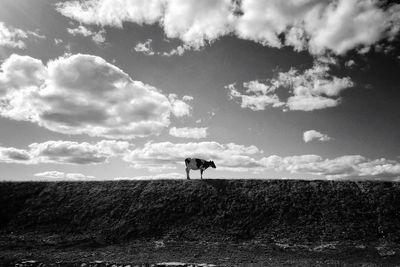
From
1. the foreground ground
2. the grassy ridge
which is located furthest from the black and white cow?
the foreground ground

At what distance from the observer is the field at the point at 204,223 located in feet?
66.3

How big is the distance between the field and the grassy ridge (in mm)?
77

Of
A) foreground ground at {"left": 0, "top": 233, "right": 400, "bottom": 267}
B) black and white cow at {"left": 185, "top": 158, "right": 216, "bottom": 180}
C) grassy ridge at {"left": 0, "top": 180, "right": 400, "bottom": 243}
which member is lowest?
foreground ground at {"left": 0, "top": 233, "right": 400, "bottom": 267}

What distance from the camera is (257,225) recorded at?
971 inches

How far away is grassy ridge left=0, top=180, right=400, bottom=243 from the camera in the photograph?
2372 cm

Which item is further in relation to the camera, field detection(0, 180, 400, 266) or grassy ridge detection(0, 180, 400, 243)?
grassy ridge detection(0, 180, 400, 243)

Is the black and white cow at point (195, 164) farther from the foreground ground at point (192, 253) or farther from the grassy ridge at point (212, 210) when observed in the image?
the foreground ground at point (192, 253)

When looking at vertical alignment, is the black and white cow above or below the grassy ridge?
above

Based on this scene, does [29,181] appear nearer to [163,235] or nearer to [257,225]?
[163,235]

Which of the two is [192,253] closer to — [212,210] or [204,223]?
[204,223]

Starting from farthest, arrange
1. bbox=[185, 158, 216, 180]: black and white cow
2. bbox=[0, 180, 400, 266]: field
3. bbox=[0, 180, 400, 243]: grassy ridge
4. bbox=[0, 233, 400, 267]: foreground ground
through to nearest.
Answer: bbox=[185, 158, 216, 180]: black and white cow < bbox=[0, 180, 400, 243]: grassy ridge < bbox=[0, 180, 400, 266]: field < bbox=[0, 233, 400, 267]: foreground ground

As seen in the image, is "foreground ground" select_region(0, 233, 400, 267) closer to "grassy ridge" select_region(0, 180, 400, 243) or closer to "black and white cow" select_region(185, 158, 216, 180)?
"grassy ridge" select_region(0, 180, 400, 243)

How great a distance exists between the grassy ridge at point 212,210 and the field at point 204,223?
0.25ft

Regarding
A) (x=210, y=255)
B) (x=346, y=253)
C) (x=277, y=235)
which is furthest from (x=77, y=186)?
(x=346, y=253)
